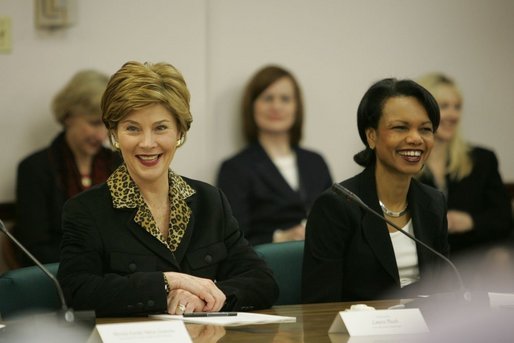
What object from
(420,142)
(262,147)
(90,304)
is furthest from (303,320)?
(262,147)

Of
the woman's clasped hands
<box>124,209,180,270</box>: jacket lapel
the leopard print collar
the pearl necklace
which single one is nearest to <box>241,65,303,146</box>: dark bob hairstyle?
the pearl necklace

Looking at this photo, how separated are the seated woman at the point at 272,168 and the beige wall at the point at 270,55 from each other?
6.4 inches

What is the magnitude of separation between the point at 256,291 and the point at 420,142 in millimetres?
831

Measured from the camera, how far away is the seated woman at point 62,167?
4695 millimetres

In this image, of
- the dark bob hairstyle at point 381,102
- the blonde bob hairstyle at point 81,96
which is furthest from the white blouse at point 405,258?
the blonde bob hairstyle at point 81,96

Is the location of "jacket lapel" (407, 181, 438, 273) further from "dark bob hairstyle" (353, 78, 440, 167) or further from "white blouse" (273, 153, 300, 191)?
"white blouse" (273, 153, 300, 191)

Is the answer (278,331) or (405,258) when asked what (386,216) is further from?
(278,331)

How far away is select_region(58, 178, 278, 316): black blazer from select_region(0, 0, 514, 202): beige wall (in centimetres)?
228

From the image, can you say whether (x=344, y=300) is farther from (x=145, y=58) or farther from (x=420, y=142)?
(x=145, y=58)

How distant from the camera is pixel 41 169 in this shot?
479 cm

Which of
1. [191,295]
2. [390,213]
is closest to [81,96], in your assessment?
[390,213]

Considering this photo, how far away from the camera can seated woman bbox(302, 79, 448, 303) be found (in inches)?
121

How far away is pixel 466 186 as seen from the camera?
18.3ft

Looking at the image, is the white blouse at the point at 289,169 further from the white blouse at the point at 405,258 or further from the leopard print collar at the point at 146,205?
the leopard print collar at the point at 146,205
